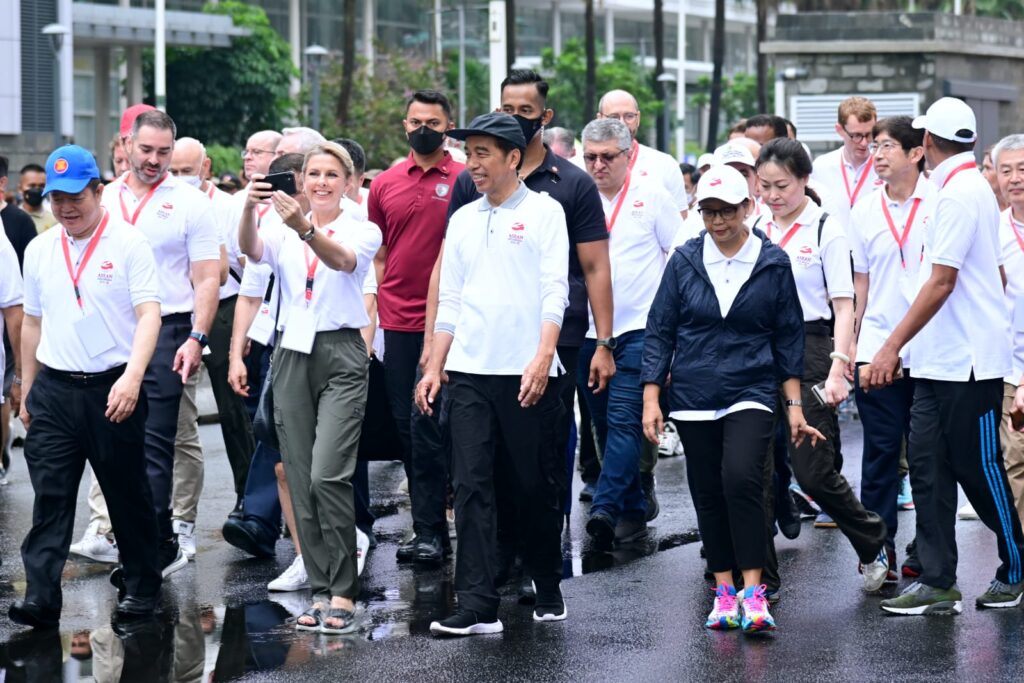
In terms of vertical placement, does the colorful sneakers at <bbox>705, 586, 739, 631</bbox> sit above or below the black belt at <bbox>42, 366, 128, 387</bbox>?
below

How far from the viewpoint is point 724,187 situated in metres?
7.11

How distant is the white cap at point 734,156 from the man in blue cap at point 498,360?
2481 mm

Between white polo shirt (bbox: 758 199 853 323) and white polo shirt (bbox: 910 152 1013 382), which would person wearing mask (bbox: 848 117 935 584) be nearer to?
white polo shirt (bbox: 758 199 853 323)

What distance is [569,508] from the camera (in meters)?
9.49

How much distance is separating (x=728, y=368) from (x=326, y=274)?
178 cm

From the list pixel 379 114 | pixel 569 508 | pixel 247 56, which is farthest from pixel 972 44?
pixel 247 56

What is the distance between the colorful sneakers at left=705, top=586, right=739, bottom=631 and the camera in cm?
716

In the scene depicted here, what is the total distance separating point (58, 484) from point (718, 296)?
2933 mm

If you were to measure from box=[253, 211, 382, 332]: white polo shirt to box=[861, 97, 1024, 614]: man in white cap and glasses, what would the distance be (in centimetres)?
227

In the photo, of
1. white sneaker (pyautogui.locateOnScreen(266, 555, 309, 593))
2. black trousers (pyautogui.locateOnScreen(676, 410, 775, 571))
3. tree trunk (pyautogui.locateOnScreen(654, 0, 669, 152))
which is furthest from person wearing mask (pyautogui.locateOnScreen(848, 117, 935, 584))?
tree trunk (pyautogui.locateOnScreen(654, 0, 669, 152))

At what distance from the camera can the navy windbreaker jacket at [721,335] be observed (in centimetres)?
712

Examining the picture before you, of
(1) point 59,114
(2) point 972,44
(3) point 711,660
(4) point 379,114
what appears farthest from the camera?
(4) point 379,114

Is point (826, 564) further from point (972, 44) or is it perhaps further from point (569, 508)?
point (972, 44)

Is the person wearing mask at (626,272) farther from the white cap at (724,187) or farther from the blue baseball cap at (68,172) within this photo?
the blue baseball cap at (68,172)
